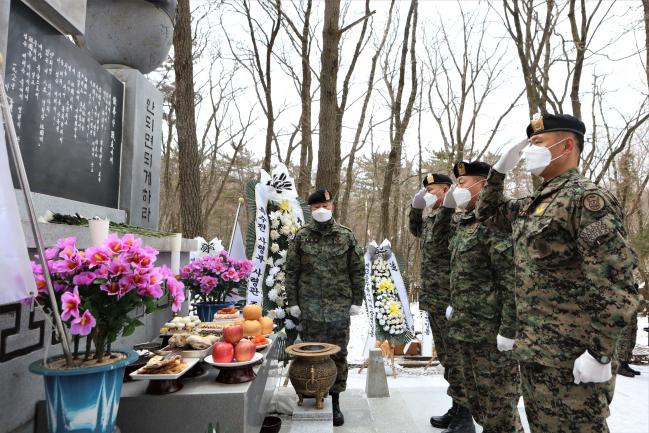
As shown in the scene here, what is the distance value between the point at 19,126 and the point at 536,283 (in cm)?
351

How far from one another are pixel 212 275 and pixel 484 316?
2467 millimetres

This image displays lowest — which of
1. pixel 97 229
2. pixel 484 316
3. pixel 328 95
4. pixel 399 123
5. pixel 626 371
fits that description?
pixel 626 371

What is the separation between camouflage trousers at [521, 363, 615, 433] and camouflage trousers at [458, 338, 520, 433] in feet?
2.82

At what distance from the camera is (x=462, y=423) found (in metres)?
4.03

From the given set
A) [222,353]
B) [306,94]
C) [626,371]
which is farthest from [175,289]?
[306,94]

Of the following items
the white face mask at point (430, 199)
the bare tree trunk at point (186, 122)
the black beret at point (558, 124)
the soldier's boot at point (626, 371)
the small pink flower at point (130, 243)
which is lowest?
the soldier's boot at point (626, 371)

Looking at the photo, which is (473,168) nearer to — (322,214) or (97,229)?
(322,214)

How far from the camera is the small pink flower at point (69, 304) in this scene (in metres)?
1.67

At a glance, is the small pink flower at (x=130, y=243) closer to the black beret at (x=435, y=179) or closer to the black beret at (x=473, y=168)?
the black beret at (x=473, y=168)

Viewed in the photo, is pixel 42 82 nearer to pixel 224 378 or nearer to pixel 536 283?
pixel 224 378

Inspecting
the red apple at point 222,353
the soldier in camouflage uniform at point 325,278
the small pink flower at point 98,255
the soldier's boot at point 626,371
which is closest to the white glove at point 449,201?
the soldier in camouflage uniform at point 325,278

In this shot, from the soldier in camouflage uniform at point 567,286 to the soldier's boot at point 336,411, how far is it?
2095 millimetres

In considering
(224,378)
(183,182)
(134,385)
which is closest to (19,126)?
(134,385)

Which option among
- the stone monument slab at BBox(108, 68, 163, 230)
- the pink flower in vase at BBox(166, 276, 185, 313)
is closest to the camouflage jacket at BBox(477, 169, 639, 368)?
the pink flower in vase at BBox(166, 276, 185, 313)
